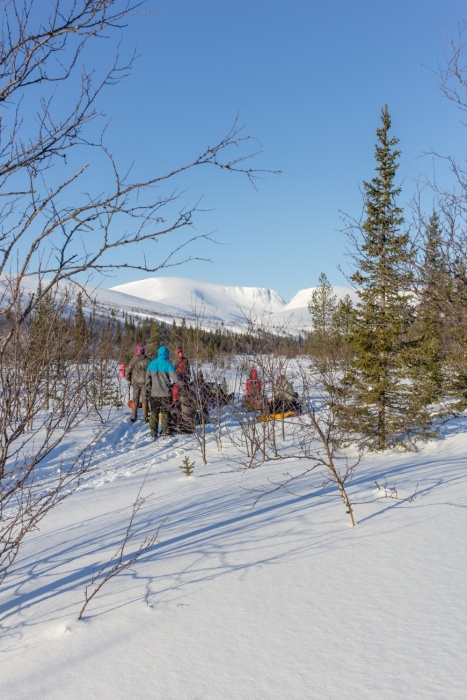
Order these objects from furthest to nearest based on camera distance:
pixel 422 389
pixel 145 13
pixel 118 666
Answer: pixel 422 389
pixel 118 666
pixel 145 13

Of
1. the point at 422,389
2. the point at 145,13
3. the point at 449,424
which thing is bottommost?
the point at 449,424

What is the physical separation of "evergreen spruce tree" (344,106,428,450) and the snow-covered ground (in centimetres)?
388

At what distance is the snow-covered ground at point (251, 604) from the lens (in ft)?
7.54

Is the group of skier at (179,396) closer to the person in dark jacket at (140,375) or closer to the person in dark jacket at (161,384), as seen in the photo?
the person in dark jacket at (161,384)

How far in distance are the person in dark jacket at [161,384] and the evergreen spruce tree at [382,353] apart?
150 inches

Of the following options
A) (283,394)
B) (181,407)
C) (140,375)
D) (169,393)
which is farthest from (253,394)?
(140,375)

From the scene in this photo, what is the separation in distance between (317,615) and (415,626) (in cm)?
56

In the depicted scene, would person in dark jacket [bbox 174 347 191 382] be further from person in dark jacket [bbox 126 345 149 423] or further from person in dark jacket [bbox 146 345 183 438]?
person in dark jacket [bbox 126 345 149 423]

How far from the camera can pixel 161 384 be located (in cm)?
992

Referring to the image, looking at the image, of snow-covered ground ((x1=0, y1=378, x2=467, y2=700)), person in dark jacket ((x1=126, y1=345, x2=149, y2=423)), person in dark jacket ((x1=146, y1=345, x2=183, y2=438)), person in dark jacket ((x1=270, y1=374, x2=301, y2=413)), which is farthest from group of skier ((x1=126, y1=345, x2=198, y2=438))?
snow-covered ground ((x1=0, y1=378, x2=467, y2=700))

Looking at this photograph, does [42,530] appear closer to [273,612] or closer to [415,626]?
[273,612]

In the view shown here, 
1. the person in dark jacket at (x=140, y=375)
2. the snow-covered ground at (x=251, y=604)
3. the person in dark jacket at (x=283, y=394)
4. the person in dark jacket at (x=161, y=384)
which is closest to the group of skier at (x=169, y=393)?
the person in dark jacket at (x=161, y=384)

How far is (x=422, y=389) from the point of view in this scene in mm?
9609

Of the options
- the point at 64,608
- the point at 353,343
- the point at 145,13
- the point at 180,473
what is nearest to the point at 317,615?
the point at 64,608
